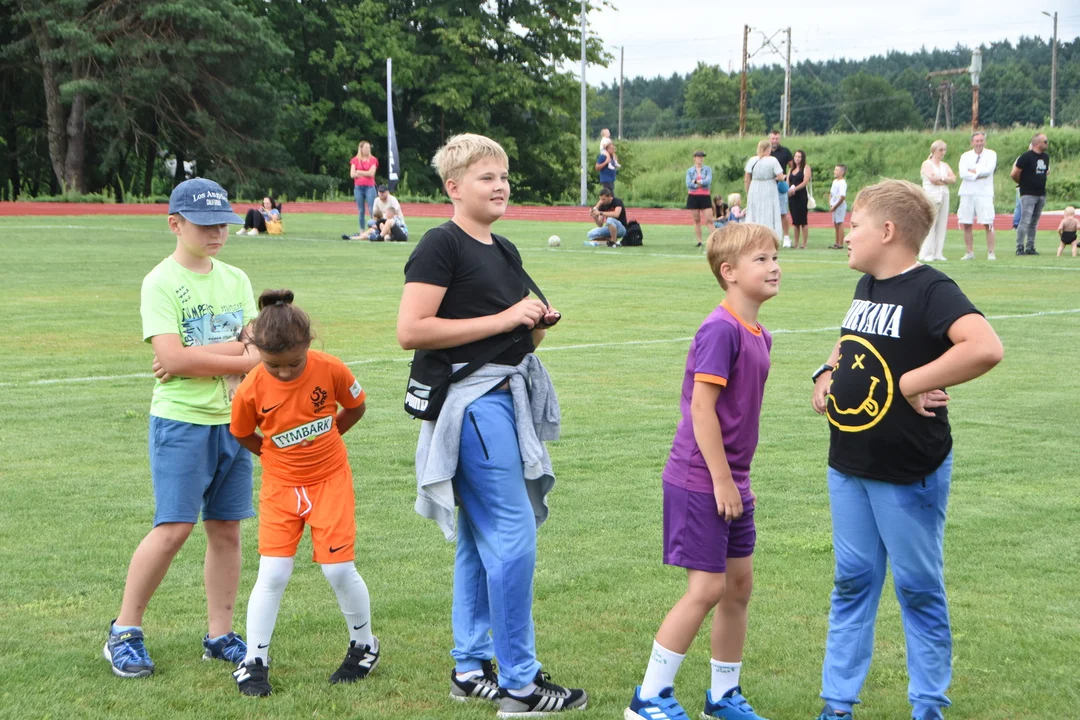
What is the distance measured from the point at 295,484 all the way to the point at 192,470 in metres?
0.44

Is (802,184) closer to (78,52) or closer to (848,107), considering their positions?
(78,52)

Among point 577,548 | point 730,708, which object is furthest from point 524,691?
point 577,548

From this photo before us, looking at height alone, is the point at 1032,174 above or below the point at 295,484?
above

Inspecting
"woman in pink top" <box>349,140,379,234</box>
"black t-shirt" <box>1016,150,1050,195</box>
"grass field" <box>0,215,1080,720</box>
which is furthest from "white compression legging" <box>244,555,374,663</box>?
"woman in pink top" <box>349,140,379,234</box>

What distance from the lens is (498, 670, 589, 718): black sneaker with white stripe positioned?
13.5 feet

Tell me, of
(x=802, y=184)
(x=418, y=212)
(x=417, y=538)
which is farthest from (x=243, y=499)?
(x=418, y=212)

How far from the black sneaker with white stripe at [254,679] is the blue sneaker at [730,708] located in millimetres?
1494

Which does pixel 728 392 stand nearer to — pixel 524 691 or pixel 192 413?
pixel 524 691

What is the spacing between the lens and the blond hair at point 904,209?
3.86 m

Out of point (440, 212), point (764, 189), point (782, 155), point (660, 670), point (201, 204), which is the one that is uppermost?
point (782, 155)

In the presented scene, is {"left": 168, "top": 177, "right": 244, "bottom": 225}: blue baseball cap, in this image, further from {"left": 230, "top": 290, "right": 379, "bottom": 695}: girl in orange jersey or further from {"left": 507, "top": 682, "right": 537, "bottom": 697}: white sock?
{"left": 507, "top": 682, "right": 537, "bottom": 697}: white sock

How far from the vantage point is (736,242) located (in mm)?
3961

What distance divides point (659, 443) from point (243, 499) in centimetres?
409

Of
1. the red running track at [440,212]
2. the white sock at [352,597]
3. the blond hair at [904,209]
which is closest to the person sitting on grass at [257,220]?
the red running track at [440,212]
